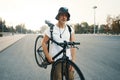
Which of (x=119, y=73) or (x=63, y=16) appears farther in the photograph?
(x=119, y=73)

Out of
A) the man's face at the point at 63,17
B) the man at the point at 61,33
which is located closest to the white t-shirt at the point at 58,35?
the man at the point at 61,33

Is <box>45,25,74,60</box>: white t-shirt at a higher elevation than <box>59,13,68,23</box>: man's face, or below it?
below

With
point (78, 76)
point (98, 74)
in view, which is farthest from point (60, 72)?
point (98, 74)

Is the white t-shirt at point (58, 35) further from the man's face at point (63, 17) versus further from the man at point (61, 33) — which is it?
the man's face at point (63, 17)

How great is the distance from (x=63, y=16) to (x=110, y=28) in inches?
4787

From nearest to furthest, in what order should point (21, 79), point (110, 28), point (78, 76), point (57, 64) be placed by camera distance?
point (78, 76) → point (57, 64) → point (21, 79) → point (110, 28)

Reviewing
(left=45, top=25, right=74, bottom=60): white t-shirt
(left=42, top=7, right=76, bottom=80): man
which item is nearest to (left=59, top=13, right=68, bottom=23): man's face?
(left=42, top=7, right=76, bottom=80): man

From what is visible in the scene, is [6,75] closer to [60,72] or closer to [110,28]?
[60,72]

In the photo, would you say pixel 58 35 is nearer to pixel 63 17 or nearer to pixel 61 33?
pixel 61 33

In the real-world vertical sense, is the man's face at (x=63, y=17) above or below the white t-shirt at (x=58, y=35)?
above

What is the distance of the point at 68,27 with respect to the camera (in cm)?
505

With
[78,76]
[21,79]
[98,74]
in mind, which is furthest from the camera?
[98,74]

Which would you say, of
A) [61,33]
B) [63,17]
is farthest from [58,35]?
[63,17]

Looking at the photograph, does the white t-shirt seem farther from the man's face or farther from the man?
the man's face
